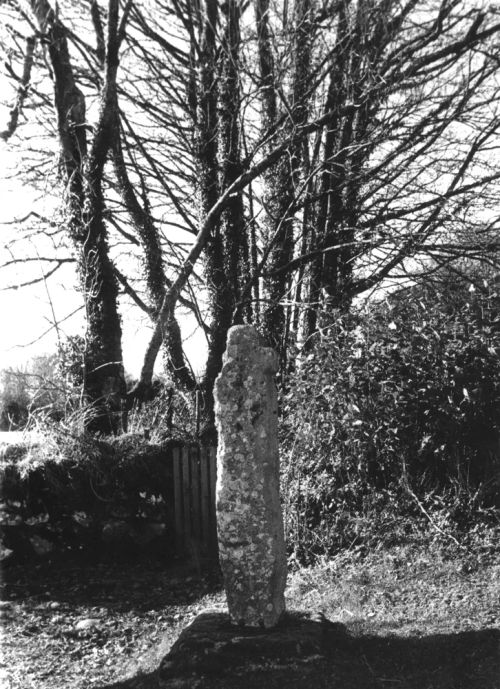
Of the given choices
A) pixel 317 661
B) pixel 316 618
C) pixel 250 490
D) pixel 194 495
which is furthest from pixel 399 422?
pixel 317 661

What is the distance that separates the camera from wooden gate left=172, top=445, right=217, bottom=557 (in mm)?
8984

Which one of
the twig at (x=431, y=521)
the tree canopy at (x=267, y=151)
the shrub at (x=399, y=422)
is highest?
the tree canopy at (x=267, y=151)

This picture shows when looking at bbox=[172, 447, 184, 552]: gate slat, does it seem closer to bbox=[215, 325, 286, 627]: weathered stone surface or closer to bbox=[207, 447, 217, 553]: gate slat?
bbox=[207, 447, 217, 553]: gate slat

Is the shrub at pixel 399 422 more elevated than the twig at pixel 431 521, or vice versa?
the shrub at pixel 399 422

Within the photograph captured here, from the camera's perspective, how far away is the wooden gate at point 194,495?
898cm

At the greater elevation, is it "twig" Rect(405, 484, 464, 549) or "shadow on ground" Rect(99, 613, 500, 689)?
"twig" Rect(405, 484, 464, 549)

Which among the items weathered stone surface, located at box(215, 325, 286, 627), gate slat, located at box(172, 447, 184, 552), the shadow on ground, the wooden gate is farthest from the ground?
the wooden gate

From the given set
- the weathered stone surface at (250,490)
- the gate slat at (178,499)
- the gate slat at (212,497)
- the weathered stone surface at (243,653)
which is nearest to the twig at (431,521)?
A: the weathered stone surface at (243,653)

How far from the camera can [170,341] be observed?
38.9 ft

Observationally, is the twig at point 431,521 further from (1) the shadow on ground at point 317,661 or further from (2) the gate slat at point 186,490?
(2) the gate slat at point 186,490

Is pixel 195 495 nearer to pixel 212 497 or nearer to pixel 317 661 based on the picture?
pixel 212 497

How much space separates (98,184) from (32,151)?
2717mm

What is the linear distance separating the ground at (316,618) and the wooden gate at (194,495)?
683 millimetres

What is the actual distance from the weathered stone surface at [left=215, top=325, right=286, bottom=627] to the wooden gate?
3.99 m
